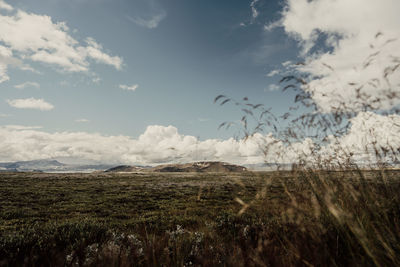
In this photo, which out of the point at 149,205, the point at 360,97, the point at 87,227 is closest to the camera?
the point at 360,97

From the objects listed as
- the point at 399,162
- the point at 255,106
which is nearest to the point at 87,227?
the point at 255,106

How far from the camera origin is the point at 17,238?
4.68 metres

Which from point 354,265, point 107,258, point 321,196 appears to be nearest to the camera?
point 354,265

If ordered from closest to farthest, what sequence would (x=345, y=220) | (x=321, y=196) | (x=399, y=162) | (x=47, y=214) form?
(x=345, y=220)
(x=321, y=196)
(x=399, y=162)
(x=47, y=214)

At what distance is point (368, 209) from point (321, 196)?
671 millimetres

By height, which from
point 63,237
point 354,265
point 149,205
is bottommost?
point 149,205

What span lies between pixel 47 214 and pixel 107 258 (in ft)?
57.3

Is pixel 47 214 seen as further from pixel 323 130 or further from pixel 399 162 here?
pixel 399 162

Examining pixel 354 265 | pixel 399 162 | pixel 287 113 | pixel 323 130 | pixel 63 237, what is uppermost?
pixel 287 113

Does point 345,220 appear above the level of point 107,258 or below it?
above

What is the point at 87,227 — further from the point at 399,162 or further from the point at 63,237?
the point at 399,162

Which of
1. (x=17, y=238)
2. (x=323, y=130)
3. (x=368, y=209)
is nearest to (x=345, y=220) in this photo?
(x=368, y=209)

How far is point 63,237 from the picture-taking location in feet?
15.9

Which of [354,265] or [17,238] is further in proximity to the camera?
[17,238]
